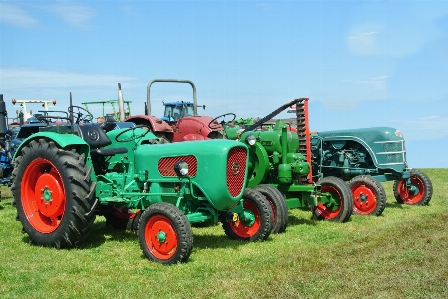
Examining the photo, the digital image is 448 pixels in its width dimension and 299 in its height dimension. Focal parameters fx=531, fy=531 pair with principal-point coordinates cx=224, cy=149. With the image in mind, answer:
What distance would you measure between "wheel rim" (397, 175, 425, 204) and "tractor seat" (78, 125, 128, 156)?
19.1ft

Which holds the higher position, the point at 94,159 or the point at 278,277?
the point at 94,159

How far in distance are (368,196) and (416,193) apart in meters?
1.88

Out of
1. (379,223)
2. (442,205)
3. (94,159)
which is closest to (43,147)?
(94,159)

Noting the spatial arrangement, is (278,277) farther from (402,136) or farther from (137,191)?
(402,136)

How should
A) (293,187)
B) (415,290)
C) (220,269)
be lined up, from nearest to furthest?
(415,290), (220,269), (293,187)

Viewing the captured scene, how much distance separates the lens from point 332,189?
7699 mm

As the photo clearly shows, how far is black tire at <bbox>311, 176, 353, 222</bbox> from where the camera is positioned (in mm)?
7488

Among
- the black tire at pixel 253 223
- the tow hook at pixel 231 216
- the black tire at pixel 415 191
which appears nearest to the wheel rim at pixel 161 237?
the tow hook at pixel 231 216

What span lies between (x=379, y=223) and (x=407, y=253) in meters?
2.37

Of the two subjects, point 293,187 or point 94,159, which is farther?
point 293,187

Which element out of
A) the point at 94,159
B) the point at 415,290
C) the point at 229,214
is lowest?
the point at 415,290

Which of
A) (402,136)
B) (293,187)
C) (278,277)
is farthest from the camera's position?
(402,136)

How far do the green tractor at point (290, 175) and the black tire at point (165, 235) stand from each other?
2203 mm

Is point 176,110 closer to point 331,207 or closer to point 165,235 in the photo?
point 331,207
